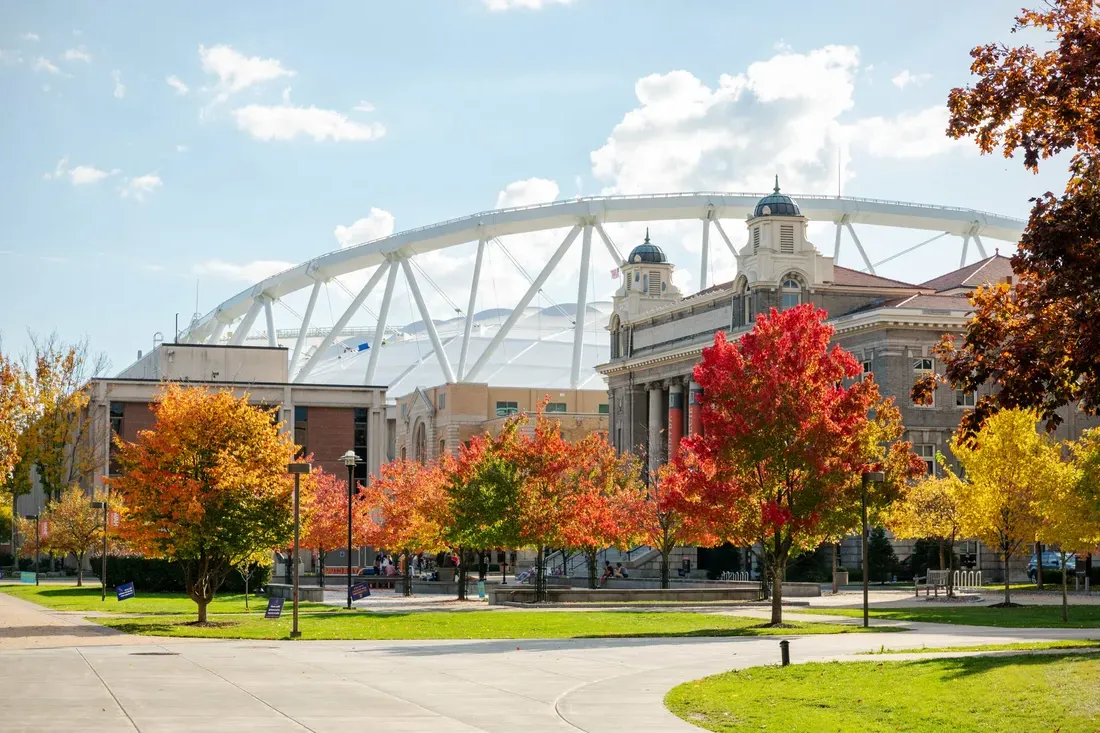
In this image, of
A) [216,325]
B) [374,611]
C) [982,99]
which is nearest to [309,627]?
[374,611]

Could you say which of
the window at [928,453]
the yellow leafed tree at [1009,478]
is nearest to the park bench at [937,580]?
the yellow leafed tree at [1009,478]

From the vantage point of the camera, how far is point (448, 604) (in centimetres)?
5697

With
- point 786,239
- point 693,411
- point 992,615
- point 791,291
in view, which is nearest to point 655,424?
point 693,411

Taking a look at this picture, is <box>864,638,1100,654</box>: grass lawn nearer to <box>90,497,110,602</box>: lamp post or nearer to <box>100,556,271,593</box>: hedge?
<box>90,497,110,602</box>: lamp post

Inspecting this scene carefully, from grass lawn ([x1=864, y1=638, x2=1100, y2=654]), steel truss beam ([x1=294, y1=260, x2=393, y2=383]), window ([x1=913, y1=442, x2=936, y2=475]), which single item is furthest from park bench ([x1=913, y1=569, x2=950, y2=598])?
steel truss beam ([x1=294, y1=260, x2=393, y2=383])

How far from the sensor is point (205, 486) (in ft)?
144

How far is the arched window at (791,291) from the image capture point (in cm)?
9375

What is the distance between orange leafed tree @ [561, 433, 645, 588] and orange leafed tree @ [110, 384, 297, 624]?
16.2 m

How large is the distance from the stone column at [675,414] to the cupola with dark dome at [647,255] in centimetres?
1469

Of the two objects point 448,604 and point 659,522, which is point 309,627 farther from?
point 659,522

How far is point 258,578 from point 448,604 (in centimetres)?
1581

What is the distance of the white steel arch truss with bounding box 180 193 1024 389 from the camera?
139375 millimetres

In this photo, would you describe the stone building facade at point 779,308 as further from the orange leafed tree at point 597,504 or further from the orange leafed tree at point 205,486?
the orange leafed tree at point 205,486

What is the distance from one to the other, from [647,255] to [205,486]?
77221 millimetres
